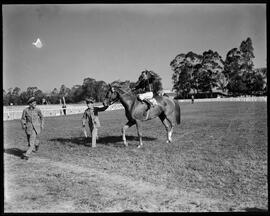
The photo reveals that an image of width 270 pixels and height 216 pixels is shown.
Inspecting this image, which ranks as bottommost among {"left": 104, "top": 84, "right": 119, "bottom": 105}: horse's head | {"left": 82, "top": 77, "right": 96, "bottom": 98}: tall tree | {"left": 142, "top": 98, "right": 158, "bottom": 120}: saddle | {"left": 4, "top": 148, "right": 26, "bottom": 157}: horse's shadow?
{"left": 4, "top": 148, "right": 26, "bottom": 157}: horse's shadow

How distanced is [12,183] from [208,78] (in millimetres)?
36356

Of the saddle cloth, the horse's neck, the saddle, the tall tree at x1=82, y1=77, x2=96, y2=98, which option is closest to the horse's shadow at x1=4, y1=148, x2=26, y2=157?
the horse's neck

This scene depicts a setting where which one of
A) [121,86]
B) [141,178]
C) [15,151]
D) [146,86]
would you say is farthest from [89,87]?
[141,178]

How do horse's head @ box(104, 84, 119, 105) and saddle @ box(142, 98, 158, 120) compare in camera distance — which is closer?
horse's head @ box(104, 84, 119, 105)

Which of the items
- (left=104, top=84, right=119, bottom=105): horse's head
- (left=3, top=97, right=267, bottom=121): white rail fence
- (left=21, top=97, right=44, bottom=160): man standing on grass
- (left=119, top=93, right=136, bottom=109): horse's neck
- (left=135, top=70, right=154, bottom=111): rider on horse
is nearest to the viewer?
(left=21, top=97, right=44, bottom=160): man standing on grass

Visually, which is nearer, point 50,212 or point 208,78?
point 50,212

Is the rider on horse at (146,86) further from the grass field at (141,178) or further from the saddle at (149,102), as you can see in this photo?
the grass field at (141,178)

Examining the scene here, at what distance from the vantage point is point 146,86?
12422 millimetres

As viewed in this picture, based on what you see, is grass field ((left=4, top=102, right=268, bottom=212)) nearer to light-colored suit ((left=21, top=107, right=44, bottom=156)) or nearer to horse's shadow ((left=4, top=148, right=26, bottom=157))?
horse's shadow ((left=4, top=148, right=26, bottom=157))

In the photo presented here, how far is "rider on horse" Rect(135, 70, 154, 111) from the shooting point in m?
12.0

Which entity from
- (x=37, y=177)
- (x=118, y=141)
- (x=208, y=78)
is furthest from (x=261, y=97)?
(x=37, y=177)

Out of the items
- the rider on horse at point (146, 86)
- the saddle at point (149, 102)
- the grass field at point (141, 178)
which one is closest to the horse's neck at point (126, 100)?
the rider on horse at point (146, 86)

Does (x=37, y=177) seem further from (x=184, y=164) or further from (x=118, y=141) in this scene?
(x=118, y=141)

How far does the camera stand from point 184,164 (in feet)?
29.0
